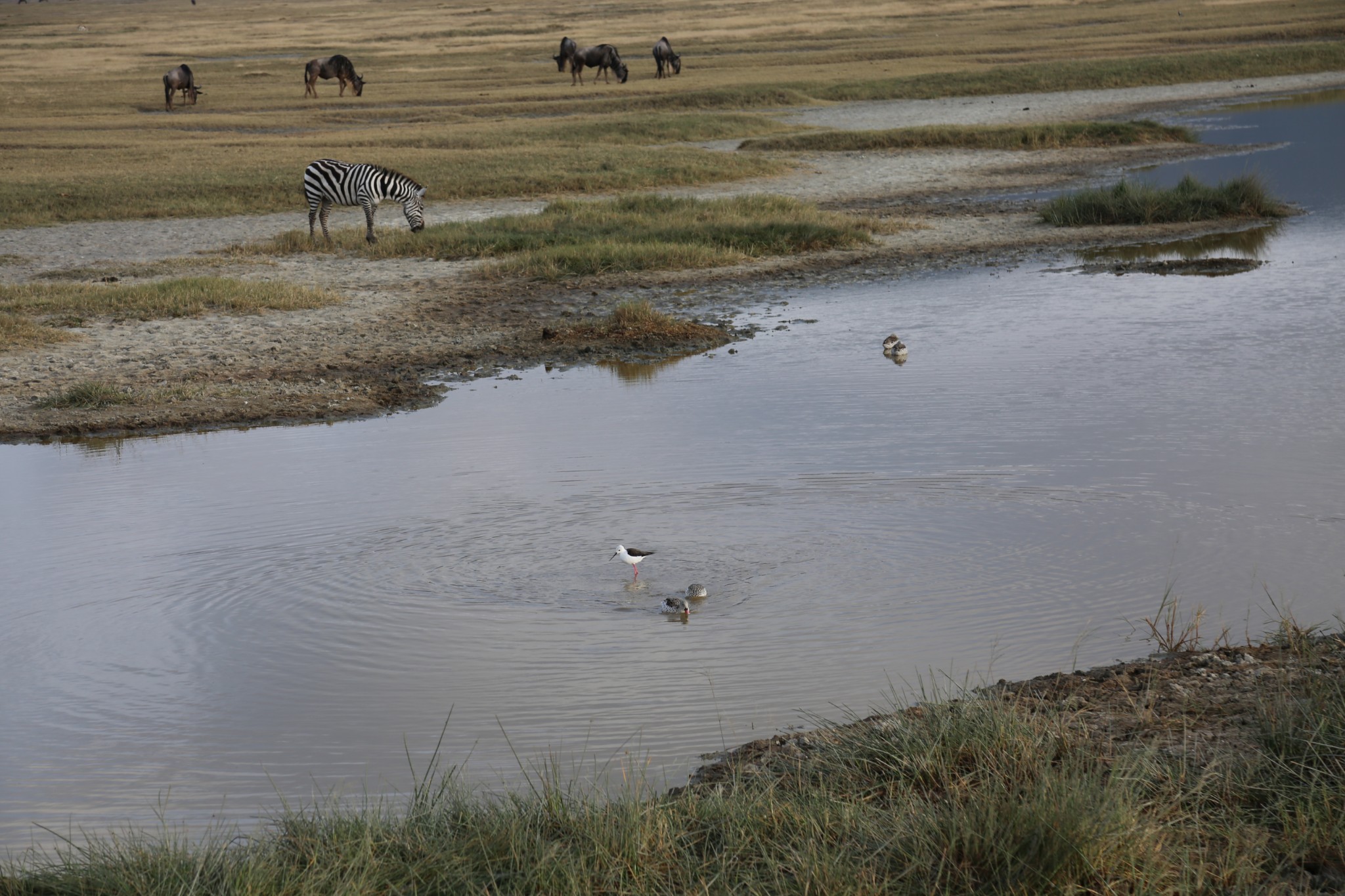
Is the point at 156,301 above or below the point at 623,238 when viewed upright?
below

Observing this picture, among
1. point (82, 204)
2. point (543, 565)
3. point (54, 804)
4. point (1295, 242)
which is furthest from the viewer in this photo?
point (82, 204)

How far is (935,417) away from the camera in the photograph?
11406 millimetres

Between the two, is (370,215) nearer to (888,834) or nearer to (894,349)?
(894,349)

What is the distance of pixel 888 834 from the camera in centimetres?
430

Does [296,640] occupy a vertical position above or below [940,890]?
below

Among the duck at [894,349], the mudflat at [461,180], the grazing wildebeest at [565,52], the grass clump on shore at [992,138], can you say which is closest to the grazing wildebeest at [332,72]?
the mudflat at [461,180]

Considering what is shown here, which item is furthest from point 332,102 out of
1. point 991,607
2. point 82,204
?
point 991,607

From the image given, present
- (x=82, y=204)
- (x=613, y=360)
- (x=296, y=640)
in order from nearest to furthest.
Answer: (x=296, y=640) < (x=613, y=360) < (x=82, y=204)

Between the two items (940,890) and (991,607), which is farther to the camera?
(991,607)

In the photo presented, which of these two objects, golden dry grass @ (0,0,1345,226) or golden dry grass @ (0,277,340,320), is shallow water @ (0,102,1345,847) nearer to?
golden dry grass @ (0,277,340,320)

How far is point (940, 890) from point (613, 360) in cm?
1104

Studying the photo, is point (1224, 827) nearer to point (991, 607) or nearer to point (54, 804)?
point (991, 607)

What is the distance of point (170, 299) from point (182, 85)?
144ft

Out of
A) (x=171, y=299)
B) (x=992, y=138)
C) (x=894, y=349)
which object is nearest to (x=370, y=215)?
(x=171, y=299)
